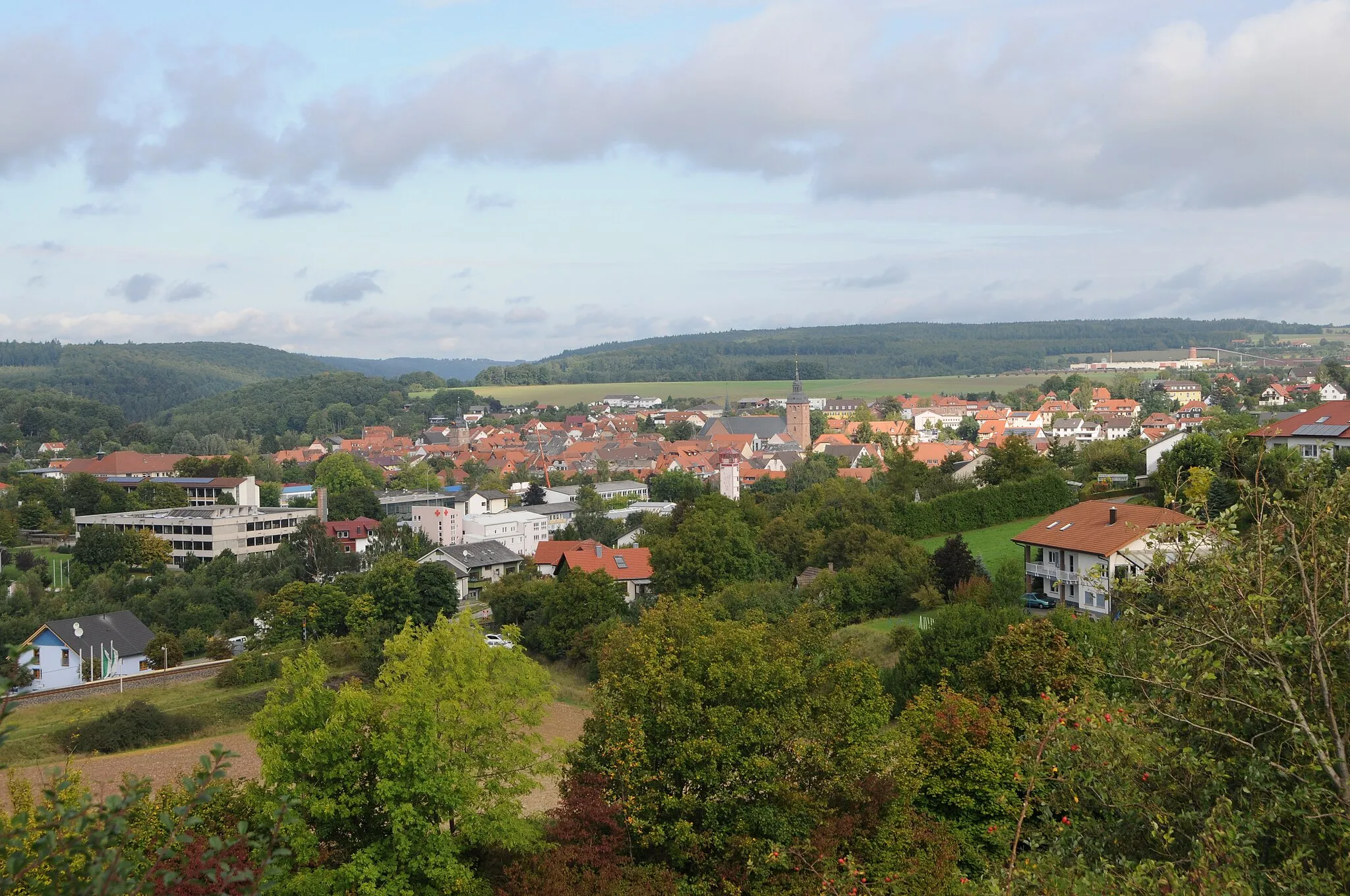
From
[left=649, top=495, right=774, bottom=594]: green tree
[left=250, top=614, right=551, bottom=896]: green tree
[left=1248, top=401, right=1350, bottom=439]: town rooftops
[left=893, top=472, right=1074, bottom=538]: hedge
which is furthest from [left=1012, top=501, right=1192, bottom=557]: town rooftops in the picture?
[left=250, top=614, right=551, bottom=896]: green tree

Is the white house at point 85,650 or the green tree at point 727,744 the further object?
the white house at point 85,650

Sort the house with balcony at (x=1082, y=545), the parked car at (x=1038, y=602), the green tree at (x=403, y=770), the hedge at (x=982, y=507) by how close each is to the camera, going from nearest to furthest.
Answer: the green tree at (x=403, y=770)
the house with balcony at (x=1082, y=545)
the parked car at (x=1038, y=602)
the hedge at (x=982, y=507)

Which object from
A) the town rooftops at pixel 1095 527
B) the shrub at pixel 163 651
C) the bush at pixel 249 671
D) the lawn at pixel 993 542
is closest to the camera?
the town rooftops at pixel 1095 527

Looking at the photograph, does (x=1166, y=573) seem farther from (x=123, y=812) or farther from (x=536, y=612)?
(x=536, y=612)

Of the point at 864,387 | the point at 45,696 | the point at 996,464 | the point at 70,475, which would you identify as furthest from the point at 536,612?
the point at 864,387

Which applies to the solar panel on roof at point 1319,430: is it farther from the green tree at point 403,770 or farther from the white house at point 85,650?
the white house at point 85,650

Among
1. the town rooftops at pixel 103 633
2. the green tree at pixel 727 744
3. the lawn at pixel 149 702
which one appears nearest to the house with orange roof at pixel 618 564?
the lawn at pixel 149 702

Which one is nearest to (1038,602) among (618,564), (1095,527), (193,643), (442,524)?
(1095,527)
